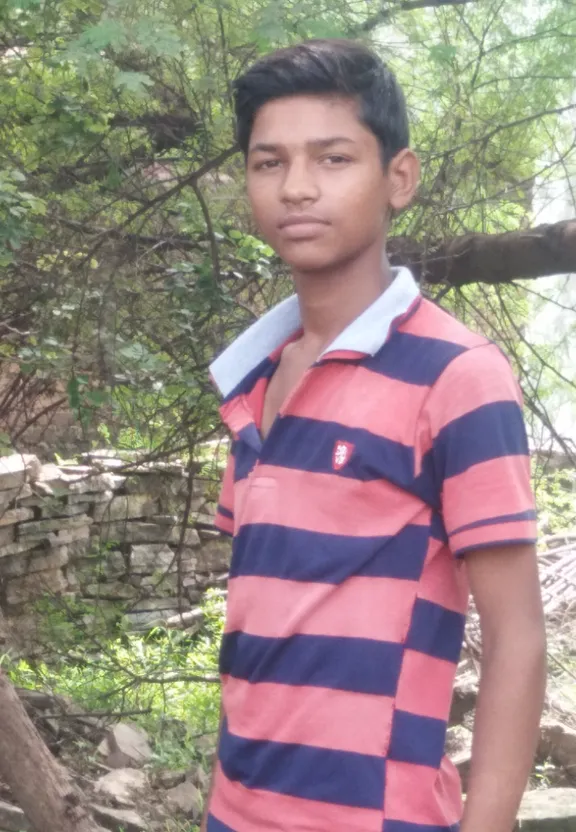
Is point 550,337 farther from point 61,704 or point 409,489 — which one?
point 409,489

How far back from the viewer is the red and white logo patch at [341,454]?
1.17m

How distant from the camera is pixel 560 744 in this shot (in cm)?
440

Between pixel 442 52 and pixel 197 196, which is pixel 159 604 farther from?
pixel 442 52

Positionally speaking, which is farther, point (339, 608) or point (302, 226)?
point (302, 226)

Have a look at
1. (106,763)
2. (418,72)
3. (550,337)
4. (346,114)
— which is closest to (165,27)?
(346,114)

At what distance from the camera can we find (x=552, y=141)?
10.9ft

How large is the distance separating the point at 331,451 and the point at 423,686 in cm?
27

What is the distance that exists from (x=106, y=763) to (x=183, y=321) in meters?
1.99

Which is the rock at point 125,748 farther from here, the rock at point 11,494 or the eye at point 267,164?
the eye at point 267,164

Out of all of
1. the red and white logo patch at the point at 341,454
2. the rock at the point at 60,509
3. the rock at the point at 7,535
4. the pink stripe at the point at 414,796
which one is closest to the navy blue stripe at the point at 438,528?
the red and white logo patch at the point at 341,454

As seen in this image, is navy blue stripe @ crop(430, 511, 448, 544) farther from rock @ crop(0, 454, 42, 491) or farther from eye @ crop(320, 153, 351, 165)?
rock @ crop(0, 454, 42, 491)

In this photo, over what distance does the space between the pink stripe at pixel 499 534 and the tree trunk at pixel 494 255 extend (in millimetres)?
2116

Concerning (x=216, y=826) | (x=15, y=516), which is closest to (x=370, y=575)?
(x=216, y=826)

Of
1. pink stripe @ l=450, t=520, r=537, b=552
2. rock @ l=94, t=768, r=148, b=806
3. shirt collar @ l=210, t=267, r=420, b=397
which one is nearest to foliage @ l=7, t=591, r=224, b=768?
rock @ l=94, t=768, r=148, b=806
